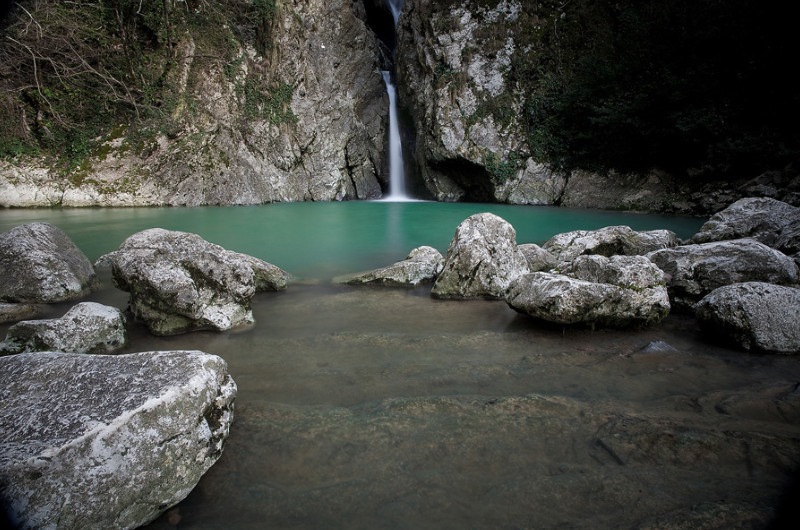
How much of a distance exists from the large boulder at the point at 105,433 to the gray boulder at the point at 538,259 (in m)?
5.09

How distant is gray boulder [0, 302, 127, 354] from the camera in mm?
3406

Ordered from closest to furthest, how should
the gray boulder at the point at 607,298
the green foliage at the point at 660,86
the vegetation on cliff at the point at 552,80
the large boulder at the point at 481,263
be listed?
the gray boulder at the point at 607,298
the large boulder at the point at 481,263
the green foliage at the point at 660,86
the vegetation on cliff at the point at 552,80

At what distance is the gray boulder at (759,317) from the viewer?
11.4 ft

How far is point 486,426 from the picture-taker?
2.47 metres

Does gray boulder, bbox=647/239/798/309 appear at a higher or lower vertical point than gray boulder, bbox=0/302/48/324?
higher

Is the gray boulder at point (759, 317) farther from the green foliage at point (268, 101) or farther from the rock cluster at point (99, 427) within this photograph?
the green foliage at point (268, 101)

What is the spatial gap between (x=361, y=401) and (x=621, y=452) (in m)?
1.55

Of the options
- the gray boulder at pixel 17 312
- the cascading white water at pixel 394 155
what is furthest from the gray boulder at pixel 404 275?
the cascading white water at pixel 394 155

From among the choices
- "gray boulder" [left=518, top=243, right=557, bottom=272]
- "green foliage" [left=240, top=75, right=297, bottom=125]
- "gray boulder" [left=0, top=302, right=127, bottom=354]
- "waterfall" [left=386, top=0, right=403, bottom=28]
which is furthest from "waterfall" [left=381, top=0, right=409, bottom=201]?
"gray boulder" [left=0, top=302, right=127, bottom=354]

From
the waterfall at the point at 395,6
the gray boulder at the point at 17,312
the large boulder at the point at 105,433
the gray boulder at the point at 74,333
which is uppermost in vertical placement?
the waterfall at the point at 395,6

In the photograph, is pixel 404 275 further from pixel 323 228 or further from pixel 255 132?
pixel 255 132

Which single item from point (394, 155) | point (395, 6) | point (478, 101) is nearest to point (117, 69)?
point (394, 155)

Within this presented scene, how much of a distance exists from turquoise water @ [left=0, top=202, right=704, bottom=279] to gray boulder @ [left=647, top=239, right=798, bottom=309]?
181 inches

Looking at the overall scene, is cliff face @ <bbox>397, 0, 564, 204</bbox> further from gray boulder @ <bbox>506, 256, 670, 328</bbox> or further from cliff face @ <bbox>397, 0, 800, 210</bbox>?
gray boulder @ <bbox>506, 256, 670, 328</bbox>
